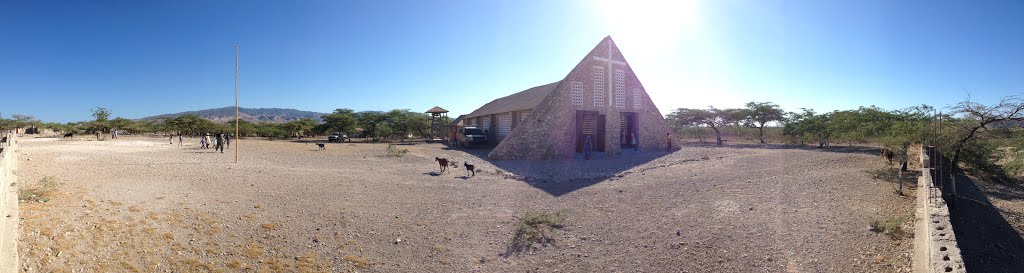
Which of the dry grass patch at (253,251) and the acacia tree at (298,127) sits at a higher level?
the acacia tree at (298,127)

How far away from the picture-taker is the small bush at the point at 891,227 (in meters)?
5.51

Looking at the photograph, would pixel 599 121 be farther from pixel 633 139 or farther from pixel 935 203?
pixel 935 203

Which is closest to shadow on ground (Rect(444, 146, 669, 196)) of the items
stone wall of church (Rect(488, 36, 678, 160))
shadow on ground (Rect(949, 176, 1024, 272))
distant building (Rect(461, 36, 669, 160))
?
stone wall of church (Rect(488, 36, 678, 160))

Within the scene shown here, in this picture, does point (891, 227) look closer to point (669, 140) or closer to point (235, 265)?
point (235, 265)

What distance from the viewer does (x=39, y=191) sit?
7.35m

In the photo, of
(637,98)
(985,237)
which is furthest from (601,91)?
(985,237)

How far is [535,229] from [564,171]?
7.51 meters

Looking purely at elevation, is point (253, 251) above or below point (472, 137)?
below

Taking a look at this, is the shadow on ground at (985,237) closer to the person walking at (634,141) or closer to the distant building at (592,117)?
the distant building at (592,117)

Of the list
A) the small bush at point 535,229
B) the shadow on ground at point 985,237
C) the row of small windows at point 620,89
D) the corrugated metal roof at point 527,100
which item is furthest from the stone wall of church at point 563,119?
the shadow on ground at point 985,237

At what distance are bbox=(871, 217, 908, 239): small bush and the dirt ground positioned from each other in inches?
4.8

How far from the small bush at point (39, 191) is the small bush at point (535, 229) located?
7952 millimetres

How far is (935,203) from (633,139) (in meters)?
15.7

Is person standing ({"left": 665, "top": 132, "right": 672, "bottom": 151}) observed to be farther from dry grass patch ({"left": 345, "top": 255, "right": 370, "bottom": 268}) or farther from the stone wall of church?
dry grass patch ({"left": 345, "top": 255, "right": 370, "bottom": 268})
